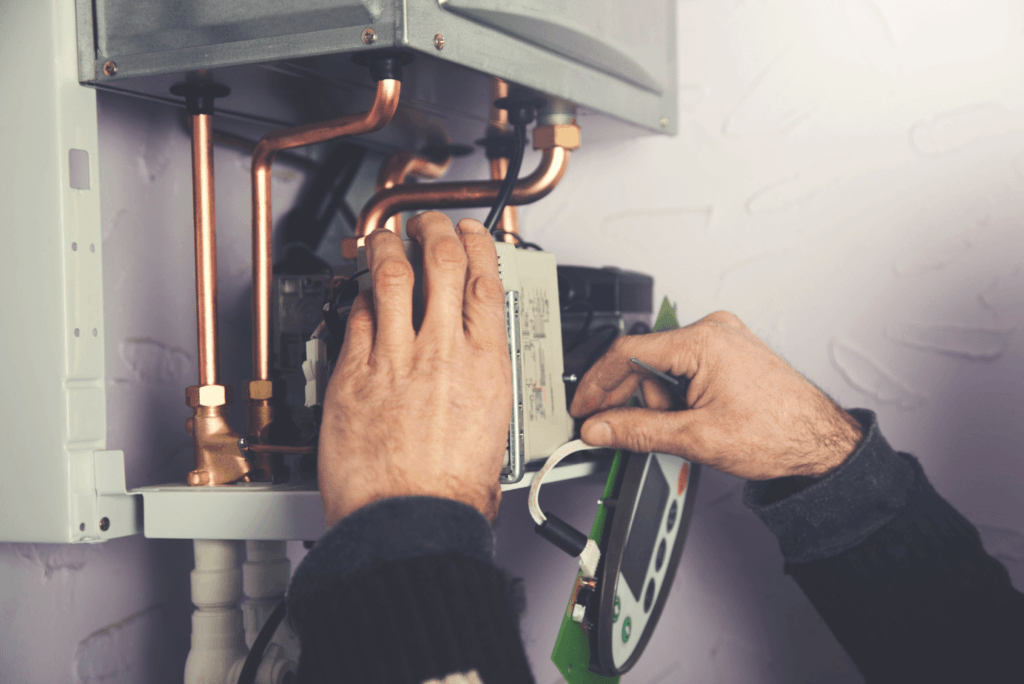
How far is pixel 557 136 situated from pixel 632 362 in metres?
0.28

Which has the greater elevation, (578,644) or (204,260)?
(204,260)

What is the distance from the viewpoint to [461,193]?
0.89 meters

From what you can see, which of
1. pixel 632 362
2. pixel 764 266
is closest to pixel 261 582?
pixel 632 362

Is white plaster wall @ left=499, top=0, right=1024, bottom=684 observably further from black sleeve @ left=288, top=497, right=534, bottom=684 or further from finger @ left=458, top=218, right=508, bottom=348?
black sleeve @ left=288, top=497, right=534, bottom=684

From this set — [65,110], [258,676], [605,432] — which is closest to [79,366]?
[65,110]

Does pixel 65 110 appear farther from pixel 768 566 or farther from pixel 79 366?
pixel 768 566

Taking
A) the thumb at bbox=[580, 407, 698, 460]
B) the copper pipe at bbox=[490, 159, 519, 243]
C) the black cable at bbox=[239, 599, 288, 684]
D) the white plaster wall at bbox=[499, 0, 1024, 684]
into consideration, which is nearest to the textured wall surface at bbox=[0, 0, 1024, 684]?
the white plaster wall at bbox=[499, 0, 1024, 684]

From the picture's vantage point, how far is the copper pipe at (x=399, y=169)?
3.31ft

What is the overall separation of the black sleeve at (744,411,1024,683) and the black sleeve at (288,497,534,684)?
40 centimetres

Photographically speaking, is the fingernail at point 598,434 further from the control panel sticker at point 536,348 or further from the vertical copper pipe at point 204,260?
the vertical copper pipe at point 204,260

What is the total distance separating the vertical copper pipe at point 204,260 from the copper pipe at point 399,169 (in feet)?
0.87

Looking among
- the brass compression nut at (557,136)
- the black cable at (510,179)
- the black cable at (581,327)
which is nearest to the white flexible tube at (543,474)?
the black cable at (581,327)

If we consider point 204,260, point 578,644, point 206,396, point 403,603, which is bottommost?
point 578,644

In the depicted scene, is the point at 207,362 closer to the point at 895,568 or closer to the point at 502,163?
the point at 502,163
